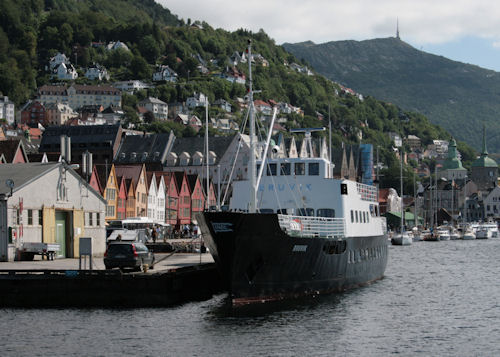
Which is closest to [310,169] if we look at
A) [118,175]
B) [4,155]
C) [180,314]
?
[180,314]

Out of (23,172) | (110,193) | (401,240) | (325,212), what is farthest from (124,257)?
(401,240)

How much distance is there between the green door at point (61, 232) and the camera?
5412 centimetres

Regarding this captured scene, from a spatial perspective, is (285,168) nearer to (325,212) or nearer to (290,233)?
(325,212)

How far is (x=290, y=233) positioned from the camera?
3991 centimetres

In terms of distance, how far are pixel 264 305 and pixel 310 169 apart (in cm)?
1056

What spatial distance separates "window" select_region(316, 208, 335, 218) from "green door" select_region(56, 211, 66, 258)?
18.0 meters

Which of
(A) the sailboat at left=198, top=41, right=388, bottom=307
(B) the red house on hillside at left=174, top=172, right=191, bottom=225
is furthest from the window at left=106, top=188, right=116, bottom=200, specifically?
(A) the sailboat at left=198, top=41, right=388, bottom=307

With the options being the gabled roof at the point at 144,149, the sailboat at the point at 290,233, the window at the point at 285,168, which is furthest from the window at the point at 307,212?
the gabled roof at the point at 144,149

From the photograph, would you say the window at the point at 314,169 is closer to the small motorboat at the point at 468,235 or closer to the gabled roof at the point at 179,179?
the gabled roof at the point at 179,179

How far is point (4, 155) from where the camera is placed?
82250 millimetres

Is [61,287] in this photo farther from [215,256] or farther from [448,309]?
[448,309]

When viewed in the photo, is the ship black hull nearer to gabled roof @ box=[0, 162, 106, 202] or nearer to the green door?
gabled roof @ box=[0, 162, 106, 202]

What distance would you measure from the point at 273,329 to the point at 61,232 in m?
23.8

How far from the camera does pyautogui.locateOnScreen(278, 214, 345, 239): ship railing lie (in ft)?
130
